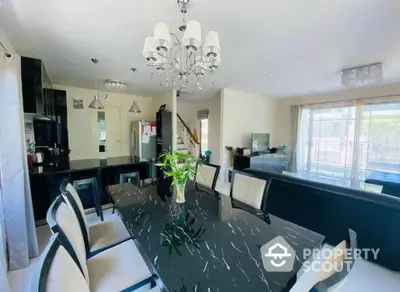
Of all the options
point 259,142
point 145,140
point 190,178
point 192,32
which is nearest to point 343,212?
point 190,178

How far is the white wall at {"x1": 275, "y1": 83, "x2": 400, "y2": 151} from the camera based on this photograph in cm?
473

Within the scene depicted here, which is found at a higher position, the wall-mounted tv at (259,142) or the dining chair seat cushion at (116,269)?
the wall-mounted tv at (259,142)

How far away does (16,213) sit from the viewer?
2184 mm

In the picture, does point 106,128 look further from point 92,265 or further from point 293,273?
point 293,273

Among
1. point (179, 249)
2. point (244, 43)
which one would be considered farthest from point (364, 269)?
point (244, 43)

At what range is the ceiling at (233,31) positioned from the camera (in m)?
1.76

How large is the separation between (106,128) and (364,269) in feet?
19.5

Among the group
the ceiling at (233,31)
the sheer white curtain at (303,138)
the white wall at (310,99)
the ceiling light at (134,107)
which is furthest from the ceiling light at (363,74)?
the ceiling light at (134,107)

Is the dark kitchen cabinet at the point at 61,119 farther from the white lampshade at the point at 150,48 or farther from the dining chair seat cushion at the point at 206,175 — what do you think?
the white lampshade at the point at 150,48

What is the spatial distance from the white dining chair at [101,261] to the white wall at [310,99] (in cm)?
615

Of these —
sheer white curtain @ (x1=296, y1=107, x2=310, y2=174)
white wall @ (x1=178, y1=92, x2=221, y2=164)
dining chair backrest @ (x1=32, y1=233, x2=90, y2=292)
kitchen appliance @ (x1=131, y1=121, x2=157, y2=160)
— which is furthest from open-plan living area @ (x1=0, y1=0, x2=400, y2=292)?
white wall @ (x1=178, y1=92, x2=221, y2=164)

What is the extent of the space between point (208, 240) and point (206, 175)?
1.50 metres

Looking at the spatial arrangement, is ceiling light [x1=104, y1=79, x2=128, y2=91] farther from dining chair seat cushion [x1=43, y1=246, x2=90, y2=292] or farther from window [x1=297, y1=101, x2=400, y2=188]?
window [x1=297, y1=101, x2=400, y2=188]

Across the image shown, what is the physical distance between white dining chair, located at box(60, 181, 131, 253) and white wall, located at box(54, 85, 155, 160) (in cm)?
392
